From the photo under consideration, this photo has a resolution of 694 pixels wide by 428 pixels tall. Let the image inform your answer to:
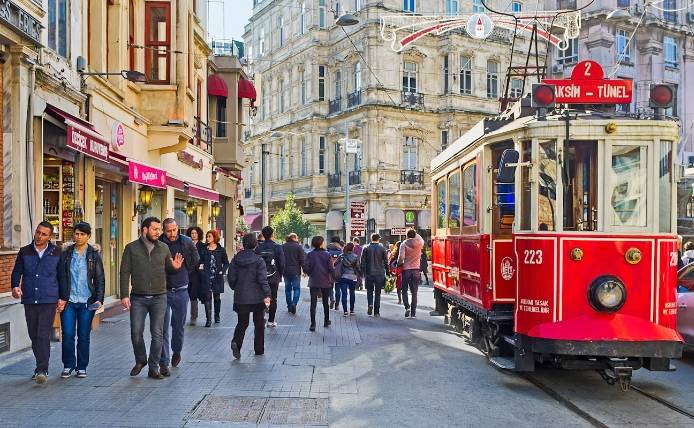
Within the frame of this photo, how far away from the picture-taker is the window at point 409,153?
140 feet

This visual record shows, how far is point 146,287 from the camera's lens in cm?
857

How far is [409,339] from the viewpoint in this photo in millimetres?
12641

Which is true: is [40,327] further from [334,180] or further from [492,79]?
[492,79]

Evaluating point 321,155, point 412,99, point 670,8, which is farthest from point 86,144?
point 670,8

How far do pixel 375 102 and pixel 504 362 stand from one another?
3307 cm

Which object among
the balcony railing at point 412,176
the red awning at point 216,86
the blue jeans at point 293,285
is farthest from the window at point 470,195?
the balcony railing at point 412,176

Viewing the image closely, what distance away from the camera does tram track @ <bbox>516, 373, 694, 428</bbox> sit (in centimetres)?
715

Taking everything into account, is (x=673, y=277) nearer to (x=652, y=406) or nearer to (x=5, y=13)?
(x=652, y=406)

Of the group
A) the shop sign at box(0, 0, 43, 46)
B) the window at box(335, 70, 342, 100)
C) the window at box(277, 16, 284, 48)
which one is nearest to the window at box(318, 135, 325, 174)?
the window at box(335, 70, 342, 100)

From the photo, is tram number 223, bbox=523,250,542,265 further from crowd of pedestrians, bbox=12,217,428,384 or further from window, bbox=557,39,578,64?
window, bbox=557,39,578,64

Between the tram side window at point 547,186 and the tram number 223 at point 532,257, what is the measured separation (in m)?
0.26

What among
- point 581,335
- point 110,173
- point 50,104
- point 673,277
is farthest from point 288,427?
point 110,173

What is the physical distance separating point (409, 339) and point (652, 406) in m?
5.27

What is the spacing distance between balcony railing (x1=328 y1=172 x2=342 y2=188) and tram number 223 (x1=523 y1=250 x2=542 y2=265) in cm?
3602
